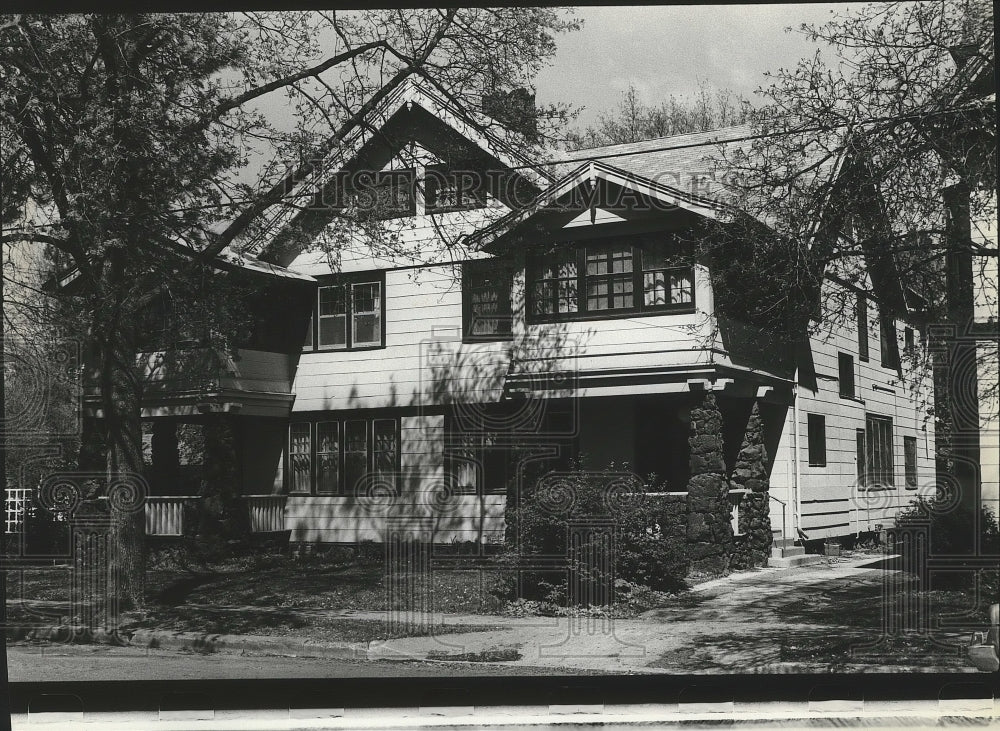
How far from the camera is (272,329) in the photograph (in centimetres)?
1239

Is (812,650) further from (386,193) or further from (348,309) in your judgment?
(386,193)

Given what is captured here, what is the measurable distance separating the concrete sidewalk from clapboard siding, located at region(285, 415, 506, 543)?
935mm

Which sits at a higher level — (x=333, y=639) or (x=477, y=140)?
(x=477, y=140)

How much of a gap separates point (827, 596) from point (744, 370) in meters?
2.75

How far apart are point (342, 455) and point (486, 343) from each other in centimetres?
207

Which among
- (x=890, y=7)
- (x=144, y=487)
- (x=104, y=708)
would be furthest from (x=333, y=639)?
(x=890, y=7)

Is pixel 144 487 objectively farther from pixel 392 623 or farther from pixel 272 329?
pixel 392 623

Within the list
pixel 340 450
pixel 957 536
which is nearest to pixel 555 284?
pixel 340 450

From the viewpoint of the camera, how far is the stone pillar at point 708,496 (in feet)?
42.6

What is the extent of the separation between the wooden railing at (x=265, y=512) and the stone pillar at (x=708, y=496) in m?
A: 4.87

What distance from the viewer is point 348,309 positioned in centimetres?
1243

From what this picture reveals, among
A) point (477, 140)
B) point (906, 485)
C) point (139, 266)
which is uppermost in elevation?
point (477, 140)

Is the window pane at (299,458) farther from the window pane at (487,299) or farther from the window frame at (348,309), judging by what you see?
the window pane at (487,299)

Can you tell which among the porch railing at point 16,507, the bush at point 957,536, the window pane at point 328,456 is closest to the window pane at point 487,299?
the window pane at point 328,456
